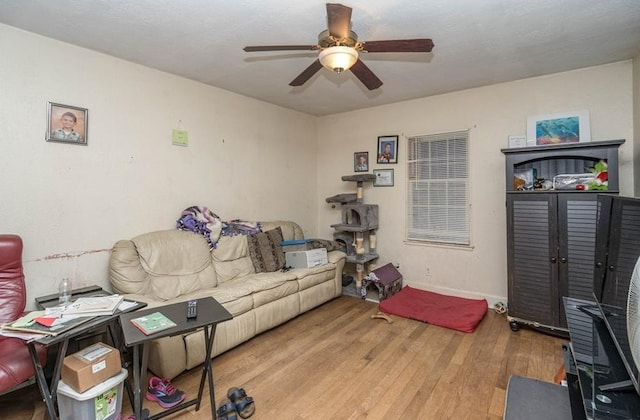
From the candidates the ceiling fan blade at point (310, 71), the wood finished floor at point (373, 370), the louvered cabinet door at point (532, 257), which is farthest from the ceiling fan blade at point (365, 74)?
the wood finished floor at point (373, 370)

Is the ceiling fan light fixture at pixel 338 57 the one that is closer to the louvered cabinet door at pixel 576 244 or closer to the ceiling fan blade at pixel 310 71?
the ceiling fan blade at pixel 310 71

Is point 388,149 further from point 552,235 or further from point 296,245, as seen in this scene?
point 552,235

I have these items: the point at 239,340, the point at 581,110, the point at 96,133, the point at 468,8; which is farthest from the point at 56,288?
the point at 581,110

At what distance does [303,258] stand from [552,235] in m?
2.47

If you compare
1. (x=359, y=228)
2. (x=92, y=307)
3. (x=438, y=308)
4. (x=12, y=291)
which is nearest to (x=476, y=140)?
(x=359, y=228)

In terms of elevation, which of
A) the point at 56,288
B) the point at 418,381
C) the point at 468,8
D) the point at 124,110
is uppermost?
the point at 468,8

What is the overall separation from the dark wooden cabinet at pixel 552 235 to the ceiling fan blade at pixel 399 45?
66.0 inches

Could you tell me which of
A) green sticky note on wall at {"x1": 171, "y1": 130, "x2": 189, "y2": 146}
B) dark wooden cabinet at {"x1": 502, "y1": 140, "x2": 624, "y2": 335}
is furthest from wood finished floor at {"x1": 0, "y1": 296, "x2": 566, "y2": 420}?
green sticky note on wall at {"x1": 171, "y1": 130, "x2": 189, "y2": 146}

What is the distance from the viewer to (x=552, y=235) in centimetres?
282

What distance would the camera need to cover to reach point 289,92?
3.75m

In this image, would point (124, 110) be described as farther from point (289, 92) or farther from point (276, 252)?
point (276, 252)

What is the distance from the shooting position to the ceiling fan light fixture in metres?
1.91

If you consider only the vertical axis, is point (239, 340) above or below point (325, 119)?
below

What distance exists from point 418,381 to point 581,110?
9.92ft
